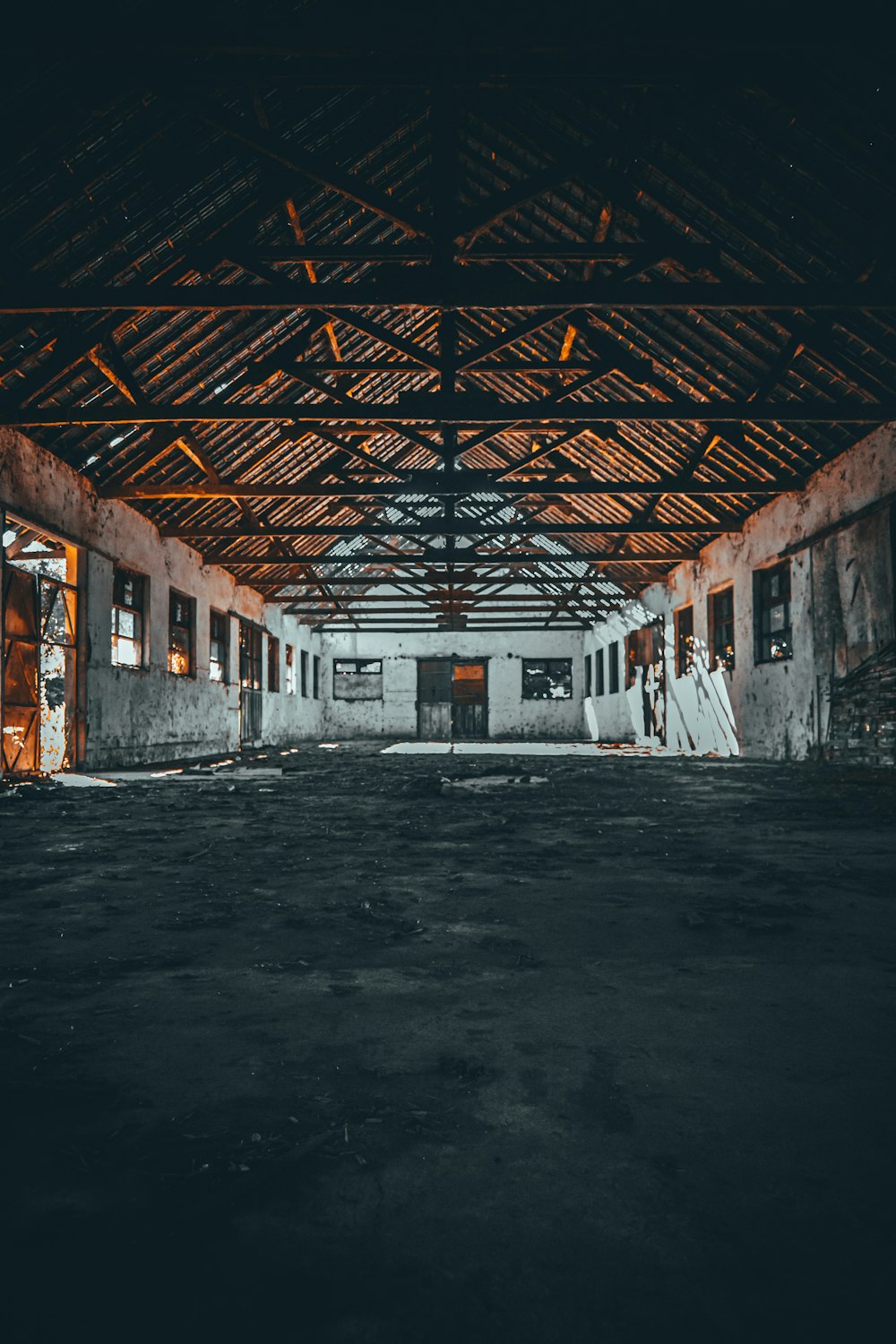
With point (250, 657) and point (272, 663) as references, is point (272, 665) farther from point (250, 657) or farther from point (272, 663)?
point (250, 657)

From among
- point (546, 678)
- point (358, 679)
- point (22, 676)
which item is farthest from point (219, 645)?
point (546, 678)

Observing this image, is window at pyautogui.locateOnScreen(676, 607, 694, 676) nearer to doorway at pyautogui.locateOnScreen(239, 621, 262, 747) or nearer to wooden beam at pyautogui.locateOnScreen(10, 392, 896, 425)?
wooden beam at pyautogui.locateOnScreen(10, 392, 896, 425)

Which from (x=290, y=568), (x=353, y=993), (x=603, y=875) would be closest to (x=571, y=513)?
(x=290, y=568)

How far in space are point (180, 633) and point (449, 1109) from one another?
14.9m

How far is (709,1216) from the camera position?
110cm

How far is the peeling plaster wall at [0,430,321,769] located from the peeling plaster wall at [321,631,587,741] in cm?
960

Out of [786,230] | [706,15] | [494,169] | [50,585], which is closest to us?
[706,15]

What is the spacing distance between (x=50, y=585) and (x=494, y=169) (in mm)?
7637

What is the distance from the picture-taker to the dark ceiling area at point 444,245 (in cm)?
589

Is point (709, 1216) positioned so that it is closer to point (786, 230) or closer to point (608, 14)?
point (608, 14)

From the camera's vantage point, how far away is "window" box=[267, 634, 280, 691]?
21.9 m

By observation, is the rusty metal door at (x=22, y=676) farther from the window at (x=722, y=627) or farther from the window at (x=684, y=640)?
the window at (x=684, y=640)

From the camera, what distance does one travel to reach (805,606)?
37.8ft

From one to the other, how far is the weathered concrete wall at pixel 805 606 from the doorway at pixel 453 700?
11.7 metres
